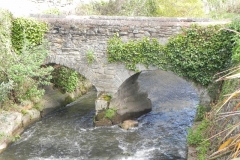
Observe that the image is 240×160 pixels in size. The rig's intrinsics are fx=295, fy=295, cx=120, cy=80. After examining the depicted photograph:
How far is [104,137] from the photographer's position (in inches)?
415

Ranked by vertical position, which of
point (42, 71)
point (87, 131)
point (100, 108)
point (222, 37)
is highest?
point (222, 37)

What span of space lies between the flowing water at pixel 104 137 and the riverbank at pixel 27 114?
0.25 meters

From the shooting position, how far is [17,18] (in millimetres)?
11312

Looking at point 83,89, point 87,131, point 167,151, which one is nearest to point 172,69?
point 167,151

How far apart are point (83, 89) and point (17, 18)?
5.90m

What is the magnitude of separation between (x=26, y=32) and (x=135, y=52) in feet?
14.0

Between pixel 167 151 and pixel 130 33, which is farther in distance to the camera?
pixel 130 33

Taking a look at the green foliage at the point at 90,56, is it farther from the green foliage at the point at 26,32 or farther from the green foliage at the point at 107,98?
the green foliage at the point at 26,32

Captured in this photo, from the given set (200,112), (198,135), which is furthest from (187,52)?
(198,135)

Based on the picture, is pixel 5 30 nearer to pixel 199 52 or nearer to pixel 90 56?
pixel 90 56

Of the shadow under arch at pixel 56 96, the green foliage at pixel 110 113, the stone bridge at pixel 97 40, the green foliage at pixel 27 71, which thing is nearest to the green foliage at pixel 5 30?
the green foliage at pixel 27 71

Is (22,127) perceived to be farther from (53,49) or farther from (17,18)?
(17,18)

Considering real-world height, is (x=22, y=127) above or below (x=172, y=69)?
below

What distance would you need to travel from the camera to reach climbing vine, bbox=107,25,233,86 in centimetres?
954
